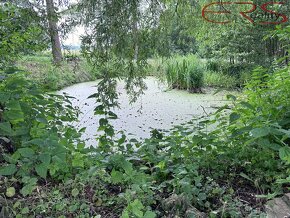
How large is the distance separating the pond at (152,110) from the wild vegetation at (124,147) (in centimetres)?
66

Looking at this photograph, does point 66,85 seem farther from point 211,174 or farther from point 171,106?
point 211,174

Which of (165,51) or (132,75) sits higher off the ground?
(165,51)

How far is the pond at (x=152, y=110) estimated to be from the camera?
3.25m

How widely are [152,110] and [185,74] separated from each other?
1.81 metres

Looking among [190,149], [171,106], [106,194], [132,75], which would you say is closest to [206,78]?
[171,106]

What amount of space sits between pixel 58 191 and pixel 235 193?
2.75 feet

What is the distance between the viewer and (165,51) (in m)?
2.14

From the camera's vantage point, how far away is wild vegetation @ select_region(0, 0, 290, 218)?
3.86ft

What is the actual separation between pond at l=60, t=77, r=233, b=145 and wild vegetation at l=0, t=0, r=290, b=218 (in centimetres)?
66

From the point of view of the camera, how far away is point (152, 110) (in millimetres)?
4172

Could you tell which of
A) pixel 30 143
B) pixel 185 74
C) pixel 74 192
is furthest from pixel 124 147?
pixel 185 74

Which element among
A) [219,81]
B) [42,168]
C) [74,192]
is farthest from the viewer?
[219,81]

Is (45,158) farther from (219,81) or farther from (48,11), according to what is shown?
(219,81)

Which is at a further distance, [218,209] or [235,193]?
[235,193]
